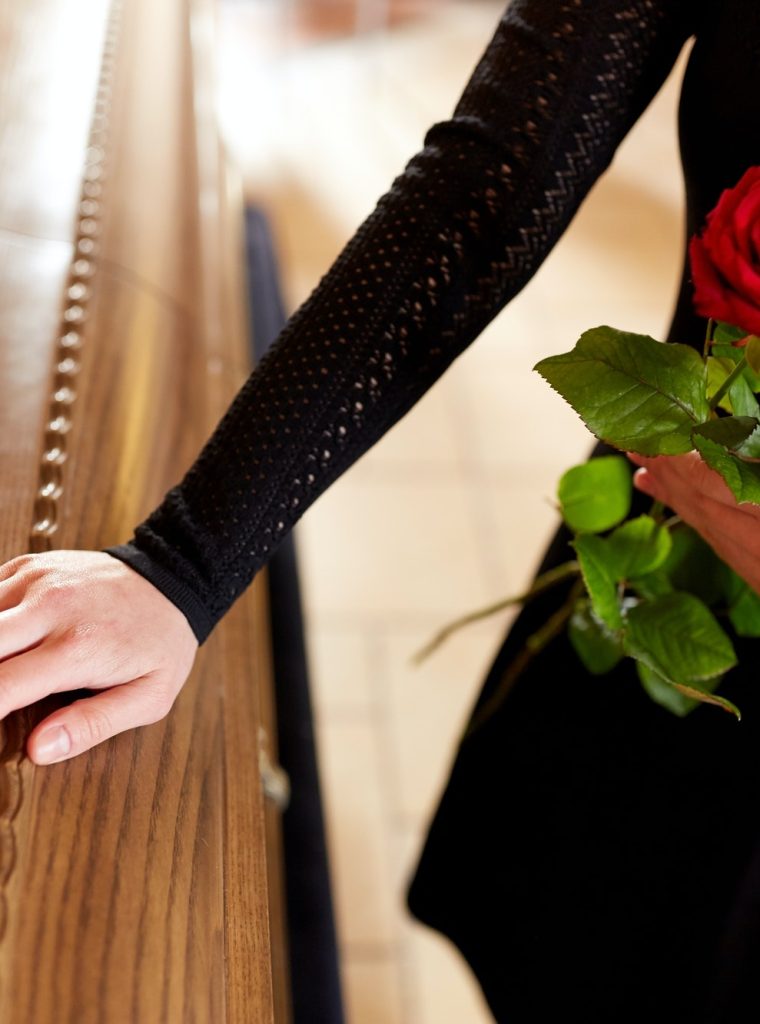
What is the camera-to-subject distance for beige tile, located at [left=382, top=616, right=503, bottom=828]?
2.00 meters

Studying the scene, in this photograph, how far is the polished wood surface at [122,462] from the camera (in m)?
0.48

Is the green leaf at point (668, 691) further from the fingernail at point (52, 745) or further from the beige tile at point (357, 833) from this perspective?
the beige tile at point (357, 833)

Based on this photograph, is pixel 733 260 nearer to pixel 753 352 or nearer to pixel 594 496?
pixel 753 352

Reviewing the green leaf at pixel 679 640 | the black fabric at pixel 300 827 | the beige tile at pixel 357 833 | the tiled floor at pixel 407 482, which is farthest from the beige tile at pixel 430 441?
A: the green leaf at pixel 679 640

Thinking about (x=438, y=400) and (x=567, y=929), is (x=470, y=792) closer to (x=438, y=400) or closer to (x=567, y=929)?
(x=567, y=929)

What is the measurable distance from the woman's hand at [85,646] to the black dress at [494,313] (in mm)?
24

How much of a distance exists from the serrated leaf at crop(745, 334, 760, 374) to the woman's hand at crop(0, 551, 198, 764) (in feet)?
1.12

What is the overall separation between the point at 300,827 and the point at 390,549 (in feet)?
4.11

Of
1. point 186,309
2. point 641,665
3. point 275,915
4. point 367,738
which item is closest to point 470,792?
point 275,915

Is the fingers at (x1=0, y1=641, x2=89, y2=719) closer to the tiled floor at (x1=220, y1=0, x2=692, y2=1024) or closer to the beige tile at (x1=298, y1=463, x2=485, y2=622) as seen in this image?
the tiled floor at (x1=220, y1=0, x2=692, y2=1024)

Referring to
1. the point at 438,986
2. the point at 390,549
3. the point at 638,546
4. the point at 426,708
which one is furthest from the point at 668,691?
the point at 390,549

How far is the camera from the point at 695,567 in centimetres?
79

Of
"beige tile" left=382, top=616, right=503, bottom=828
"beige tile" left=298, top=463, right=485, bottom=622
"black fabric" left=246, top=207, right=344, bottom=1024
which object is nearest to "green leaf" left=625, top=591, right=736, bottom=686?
"black fabric" left=246, top=207, right=344, bottom=1024

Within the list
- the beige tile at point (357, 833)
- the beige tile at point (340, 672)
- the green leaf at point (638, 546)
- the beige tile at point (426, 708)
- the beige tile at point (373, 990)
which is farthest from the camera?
the beige tile at point (340, 672)
